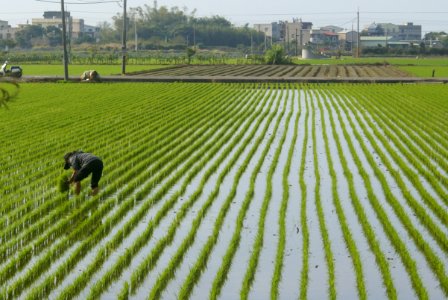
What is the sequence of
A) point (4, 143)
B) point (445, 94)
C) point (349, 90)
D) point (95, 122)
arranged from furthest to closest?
point (349, 90), point (445, 94), point (95, 122), point (4, 143)

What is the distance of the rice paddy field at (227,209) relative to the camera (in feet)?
19.8

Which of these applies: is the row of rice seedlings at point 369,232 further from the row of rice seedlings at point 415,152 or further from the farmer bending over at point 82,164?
the farmer bending over at point 82,164

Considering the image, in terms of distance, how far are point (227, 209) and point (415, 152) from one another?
4.97 m

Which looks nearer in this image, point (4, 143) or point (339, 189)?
point (339, 189)

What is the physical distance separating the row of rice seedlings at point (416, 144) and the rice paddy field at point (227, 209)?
1.4 inches

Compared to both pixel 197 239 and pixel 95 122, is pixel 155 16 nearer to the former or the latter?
pixel 95 122

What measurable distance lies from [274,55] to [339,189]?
44.6m

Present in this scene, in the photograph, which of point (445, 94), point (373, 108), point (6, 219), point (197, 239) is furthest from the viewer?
point (445, 94)

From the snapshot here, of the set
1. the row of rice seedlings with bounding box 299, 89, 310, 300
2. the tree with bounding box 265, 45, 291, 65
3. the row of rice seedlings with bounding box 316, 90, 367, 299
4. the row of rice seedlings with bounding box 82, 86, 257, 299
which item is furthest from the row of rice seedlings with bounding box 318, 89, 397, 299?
the tree with bounding box 265, 45, 291, 65

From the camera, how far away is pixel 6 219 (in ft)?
25.6

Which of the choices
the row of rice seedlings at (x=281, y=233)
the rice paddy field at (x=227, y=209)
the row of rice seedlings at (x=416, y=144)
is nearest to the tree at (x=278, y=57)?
the row of rice seedlings at (x=416, y=144)

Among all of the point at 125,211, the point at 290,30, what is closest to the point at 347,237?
the point at 125,211

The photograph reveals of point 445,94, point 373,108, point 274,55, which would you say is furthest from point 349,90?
point 274,55

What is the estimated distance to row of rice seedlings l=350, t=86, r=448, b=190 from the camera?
10.5 meters
